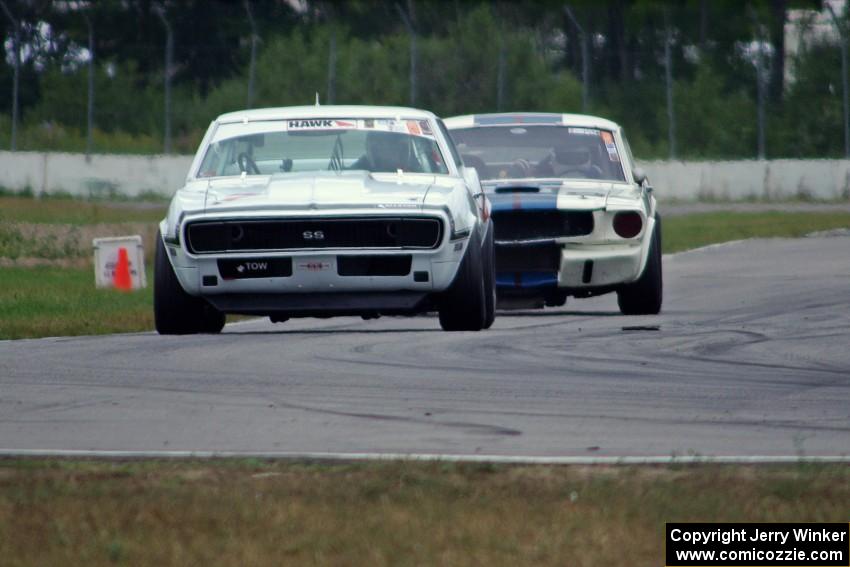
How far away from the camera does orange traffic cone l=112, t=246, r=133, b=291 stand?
18.1 m

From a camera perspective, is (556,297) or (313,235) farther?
(556,297)

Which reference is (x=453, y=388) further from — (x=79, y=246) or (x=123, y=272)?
(x=79, y=246)

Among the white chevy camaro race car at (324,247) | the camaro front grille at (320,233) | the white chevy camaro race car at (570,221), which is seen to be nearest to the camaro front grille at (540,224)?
the white chevy camaro race car at (570,221)

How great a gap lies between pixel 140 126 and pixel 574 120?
1532 inches

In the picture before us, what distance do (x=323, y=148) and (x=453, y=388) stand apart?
10.6ft

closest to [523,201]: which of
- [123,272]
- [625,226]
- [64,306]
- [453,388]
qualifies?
[625,226]

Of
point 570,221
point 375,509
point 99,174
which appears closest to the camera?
point 375,509

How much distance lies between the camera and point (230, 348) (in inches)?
419

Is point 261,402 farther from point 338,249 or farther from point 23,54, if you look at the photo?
point 23,54

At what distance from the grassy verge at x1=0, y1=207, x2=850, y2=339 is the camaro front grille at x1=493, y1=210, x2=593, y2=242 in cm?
282

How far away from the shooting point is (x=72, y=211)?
35.4 meters

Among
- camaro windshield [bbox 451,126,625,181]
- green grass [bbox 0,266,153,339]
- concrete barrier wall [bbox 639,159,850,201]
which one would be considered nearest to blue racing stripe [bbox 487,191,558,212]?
camaro windshield [bbox 451,126,625,181]

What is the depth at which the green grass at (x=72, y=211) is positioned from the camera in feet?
106

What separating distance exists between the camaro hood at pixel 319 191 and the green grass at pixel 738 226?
1370cm
